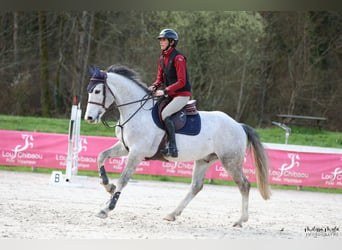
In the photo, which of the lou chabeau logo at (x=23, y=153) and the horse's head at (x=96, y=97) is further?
the lou chabeau logo at (x=23, y=153)

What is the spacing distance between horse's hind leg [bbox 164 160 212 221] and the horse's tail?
27.2 inches

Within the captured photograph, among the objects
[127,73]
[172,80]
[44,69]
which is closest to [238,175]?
[172,80]

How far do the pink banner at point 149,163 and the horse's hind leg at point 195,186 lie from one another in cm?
491

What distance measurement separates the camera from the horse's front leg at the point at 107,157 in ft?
21.7

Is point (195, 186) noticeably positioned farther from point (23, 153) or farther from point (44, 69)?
point (44, 69)

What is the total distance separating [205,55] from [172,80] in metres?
12.3

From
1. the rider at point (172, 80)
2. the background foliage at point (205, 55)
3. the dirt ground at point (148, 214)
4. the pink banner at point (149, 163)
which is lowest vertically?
the dirt ground at point (148, 214)

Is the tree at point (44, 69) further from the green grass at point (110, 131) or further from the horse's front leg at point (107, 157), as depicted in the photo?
the horse's front leg at point (107, 157)

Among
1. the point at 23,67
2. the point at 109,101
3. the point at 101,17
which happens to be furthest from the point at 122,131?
the point at 23,67

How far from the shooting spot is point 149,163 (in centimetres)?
1233

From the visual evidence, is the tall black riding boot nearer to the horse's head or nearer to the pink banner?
the horse's head

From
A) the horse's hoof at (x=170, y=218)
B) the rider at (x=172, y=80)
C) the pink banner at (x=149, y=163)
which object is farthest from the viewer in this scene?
the pink banner at (x=149, y=163)

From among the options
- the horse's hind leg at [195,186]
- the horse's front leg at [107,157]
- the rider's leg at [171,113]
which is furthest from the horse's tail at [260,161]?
the horse's front leg at [107,157]

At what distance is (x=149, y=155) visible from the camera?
22.1ft
